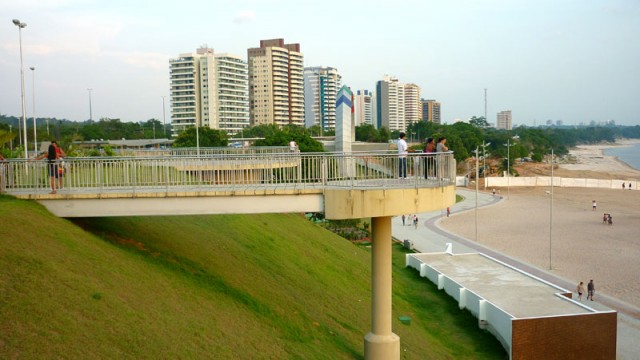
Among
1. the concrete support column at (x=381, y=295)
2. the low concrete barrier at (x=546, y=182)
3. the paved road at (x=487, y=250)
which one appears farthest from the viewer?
the low concrete barrier at (x=546, y=182)

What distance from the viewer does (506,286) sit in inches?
961

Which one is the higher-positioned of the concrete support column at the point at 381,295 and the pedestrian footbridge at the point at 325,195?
the pedestrian footbridge at the point at 325,195

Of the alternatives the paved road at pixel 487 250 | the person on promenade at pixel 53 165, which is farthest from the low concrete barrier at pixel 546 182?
the person on promenade at pixel 53 165

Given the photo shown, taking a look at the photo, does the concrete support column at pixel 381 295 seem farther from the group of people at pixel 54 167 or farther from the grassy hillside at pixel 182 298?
the group of people at pixel 54 167

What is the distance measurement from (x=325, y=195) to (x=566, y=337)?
10.9 metres

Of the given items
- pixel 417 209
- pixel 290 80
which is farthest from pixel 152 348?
pixel 290 80

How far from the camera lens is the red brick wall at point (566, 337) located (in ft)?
62.8

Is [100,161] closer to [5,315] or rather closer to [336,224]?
[5,315]

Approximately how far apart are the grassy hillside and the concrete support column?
3.79 feet

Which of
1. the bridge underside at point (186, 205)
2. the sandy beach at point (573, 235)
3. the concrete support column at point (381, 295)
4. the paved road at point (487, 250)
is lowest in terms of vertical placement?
the sandy beach at point (573, 235)

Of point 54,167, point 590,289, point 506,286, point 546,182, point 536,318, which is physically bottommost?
point 590,289

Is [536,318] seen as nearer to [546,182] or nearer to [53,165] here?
[53,165]

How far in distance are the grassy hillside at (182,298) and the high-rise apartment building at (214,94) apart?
103m

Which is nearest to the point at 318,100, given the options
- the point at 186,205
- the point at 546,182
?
the point at 546,182
